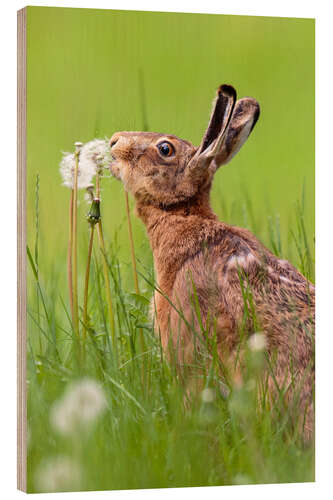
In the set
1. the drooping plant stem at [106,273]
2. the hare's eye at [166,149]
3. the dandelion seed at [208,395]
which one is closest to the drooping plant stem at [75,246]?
A: the drooping plant stem at [106,273]

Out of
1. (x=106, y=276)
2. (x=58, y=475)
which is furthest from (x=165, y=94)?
(x=58, y=475)

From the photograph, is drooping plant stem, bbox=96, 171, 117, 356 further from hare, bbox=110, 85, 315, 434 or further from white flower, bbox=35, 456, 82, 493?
white flower, bbox=35, 456, 82, 493

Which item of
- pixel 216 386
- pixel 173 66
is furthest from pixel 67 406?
pixel 173 66

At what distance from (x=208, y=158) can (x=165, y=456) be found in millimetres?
1876

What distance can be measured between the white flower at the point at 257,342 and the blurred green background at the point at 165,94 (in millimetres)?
942

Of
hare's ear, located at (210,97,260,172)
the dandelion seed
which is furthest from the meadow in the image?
hare's ear, located at (210,97,260,172)

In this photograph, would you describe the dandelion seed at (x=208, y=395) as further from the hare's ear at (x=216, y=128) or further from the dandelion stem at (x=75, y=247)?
the hare's ear at (x=216, y=128)

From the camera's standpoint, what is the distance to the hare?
5.61m

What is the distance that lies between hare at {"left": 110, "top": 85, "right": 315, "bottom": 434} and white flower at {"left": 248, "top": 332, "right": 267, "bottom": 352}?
0.03 m

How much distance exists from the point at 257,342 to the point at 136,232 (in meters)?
1.08

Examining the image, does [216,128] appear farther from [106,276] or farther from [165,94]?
[106,276]

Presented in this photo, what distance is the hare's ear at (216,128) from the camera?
18.5 ft

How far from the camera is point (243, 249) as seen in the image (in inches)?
226

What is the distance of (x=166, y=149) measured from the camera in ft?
19.2
